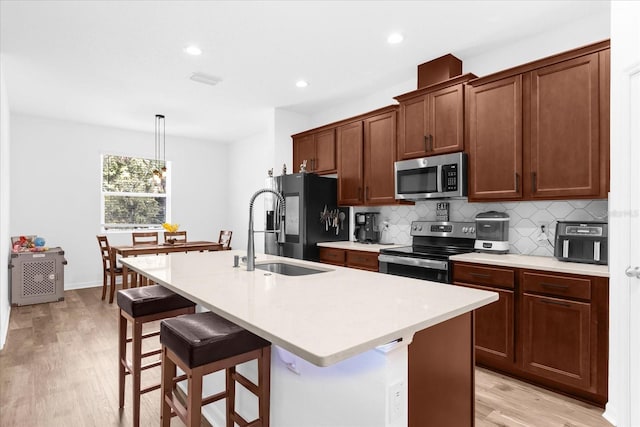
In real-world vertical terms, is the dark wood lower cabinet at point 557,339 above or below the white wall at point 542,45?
below

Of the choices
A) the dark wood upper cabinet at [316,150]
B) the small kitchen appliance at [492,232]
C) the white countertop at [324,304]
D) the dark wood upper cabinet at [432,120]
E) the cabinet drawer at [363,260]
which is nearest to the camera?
the white countertop at [324,304]

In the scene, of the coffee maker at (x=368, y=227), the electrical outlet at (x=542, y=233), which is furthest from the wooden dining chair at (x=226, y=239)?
the electrical outlet at (x=542, y=233)

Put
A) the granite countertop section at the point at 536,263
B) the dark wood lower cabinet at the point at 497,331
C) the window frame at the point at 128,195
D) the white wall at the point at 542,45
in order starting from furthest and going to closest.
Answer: the window frame at the point at 128,195 < the white wall at the point at 542,45 < the dark wood lower cabinet at the point at 497,331 < the granite countertop section at the point at 536,263

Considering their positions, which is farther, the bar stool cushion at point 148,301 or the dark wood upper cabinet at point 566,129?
the dark wood upper cabinet at point 566,129

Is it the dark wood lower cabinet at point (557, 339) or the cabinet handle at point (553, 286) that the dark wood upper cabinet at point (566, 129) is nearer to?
the cabinet handle at point (553, 286)

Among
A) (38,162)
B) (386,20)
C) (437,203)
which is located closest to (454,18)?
(386,20)

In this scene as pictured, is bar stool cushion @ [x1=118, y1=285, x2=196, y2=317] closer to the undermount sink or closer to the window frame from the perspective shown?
the undermount sink

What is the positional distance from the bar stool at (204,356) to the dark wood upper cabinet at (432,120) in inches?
97.3

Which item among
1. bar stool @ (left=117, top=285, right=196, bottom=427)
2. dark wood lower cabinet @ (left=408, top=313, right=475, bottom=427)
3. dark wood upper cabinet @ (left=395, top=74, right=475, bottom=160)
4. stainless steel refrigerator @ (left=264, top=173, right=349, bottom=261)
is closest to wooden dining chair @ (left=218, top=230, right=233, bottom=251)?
stainless steel refrigerator @ (left=264, top=173, right=349, bottom=261)

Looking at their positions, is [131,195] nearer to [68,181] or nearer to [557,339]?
[68,181]

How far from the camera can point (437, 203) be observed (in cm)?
362

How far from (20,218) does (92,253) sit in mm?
1058

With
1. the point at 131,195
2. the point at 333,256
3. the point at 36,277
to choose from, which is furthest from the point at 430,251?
the point at 131,195

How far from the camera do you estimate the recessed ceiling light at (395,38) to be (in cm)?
293
